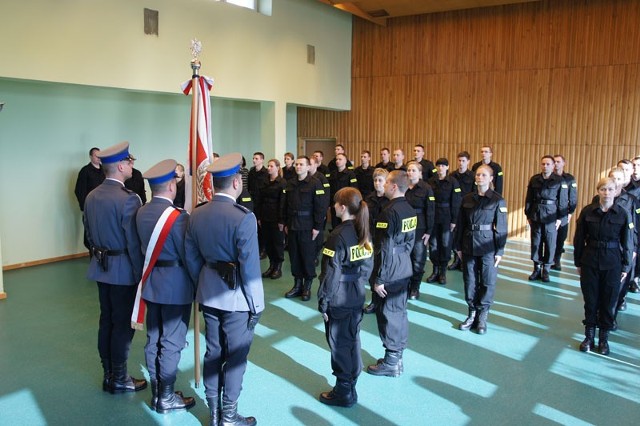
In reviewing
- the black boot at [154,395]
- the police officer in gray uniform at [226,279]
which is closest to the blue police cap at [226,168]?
the police officer in gray uniform at [226,279]

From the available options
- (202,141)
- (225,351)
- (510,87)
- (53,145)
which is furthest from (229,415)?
(510,87)

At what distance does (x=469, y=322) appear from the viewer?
5512mm

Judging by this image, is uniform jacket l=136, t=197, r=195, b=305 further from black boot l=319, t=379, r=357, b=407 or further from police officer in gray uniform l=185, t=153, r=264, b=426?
black boot l=319, t=379, r=357, b=407

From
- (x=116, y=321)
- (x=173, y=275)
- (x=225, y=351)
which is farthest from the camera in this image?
(x=116, y=321)

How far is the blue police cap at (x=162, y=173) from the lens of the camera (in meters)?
3.64

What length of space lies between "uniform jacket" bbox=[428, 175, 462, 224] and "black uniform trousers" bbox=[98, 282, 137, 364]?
4688 mm

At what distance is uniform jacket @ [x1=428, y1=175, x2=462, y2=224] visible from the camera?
7.46 meters

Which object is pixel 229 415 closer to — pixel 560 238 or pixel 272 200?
pixel 272 200

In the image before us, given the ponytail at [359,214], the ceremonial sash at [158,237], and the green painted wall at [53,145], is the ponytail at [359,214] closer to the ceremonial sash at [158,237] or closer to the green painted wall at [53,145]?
the ceremonial sash at [158,237]

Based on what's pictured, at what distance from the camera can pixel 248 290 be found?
335 centimetres

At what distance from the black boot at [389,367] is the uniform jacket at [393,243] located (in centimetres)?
62

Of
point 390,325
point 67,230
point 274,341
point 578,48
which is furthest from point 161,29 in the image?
point 578,48

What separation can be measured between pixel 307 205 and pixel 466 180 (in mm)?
2813

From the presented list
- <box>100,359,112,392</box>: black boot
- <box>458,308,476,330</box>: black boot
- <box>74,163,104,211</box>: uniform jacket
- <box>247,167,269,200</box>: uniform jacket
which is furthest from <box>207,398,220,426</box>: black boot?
<box>74,163,104,211</box>: uniform jacket
